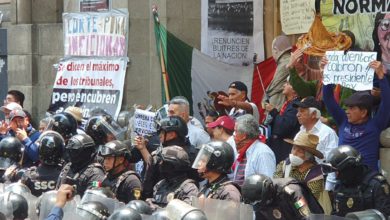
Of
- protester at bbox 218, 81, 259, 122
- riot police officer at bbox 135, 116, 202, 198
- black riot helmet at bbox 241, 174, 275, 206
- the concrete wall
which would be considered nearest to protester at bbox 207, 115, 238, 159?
riot police officer at bbox 135, 116, 202, 198

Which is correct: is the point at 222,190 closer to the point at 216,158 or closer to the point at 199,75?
the point at 216,158

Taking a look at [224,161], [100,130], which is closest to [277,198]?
[224,161]

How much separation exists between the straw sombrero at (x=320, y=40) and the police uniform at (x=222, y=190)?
289 centimetres

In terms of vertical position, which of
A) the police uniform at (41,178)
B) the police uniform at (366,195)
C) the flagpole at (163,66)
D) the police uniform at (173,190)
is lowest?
the police uniform at (41,178)

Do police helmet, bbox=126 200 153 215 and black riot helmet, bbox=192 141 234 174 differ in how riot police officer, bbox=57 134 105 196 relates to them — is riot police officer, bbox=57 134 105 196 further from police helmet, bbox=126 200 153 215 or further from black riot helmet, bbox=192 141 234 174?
police helmet, bbox=126 200 153 215

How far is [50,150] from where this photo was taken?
10664 mm

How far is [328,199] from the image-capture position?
9.31 meters

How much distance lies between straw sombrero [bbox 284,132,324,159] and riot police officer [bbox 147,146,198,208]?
1.00 m

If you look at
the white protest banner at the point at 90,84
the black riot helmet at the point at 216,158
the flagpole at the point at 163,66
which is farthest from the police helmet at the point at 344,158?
the white protest banner at the point at 90,84

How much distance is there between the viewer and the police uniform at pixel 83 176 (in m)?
10.1

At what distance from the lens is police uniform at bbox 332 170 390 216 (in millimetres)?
8367

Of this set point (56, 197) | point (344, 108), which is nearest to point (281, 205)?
point (56, 197)

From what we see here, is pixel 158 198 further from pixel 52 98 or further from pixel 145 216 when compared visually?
pixel 52 98

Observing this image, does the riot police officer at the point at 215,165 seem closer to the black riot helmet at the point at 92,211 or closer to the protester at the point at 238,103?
the black riot helmet at the point at 92,211
